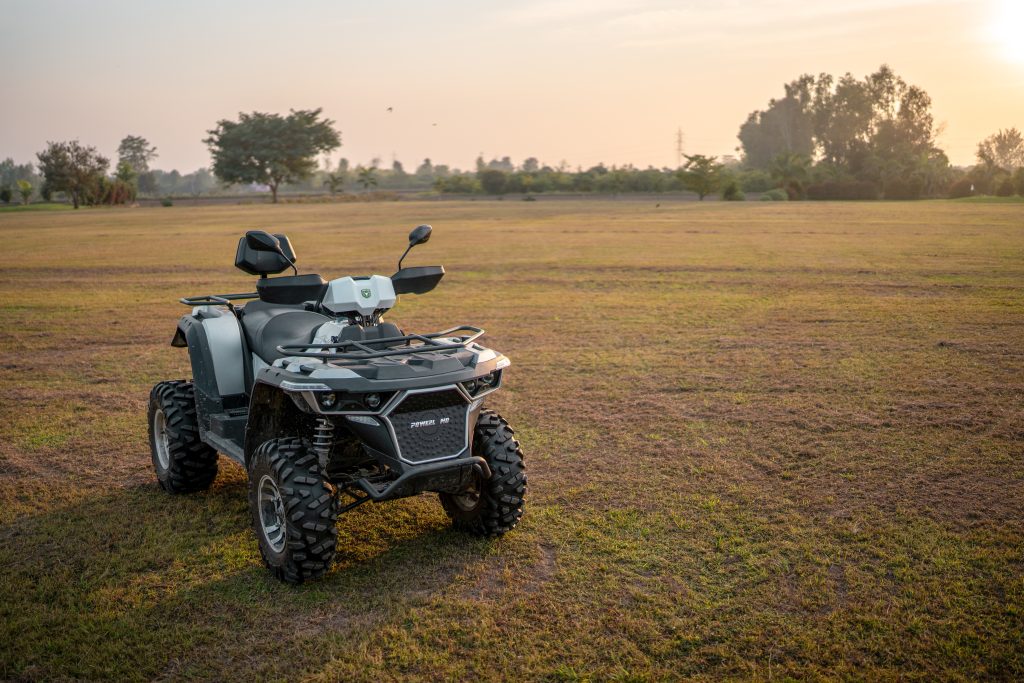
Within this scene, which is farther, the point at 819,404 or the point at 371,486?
the point at 819,404

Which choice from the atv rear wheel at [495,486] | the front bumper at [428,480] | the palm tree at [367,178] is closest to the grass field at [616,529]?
the atv rear wheel at [495,486]

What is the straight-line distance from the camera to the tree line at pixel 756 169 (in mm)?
84312

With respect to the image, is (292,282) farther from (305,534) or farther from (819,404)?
(819,404)

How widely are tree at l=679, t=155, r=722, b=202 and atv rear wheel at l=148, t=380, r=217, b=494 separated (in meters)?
81.8

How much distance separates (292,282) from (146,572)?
1.93 meters

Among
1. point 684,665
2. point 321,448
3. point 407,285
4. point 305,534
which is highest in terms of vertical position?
point 407,285

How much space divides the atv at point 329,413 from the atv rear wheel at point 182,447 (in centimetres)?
1

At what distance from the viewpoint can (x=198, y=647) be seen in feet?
13.8

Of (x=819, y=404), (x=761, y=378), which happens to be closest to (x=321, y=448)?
(x=819, y=404)

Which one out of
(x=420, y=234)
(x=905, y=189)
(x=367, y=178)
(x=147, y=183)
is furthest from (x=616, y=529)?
(x=147, y=183)

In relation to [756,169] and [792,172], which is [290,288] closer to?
[792,172]

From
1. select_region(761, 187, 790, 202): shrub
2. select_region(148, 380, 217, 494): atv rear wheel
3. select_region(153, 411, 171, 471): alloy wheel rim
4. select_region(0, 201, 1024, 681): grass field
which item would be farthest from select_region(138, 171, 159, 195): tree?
select_region(148, 380, 217, 494): atv rear wheel

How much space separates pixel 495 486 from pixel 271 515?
52.8 inches

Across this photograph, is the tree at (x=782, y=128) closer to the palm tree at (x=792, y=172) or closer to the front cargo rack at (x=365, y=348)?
the palm tree at (x=792, y=172)
